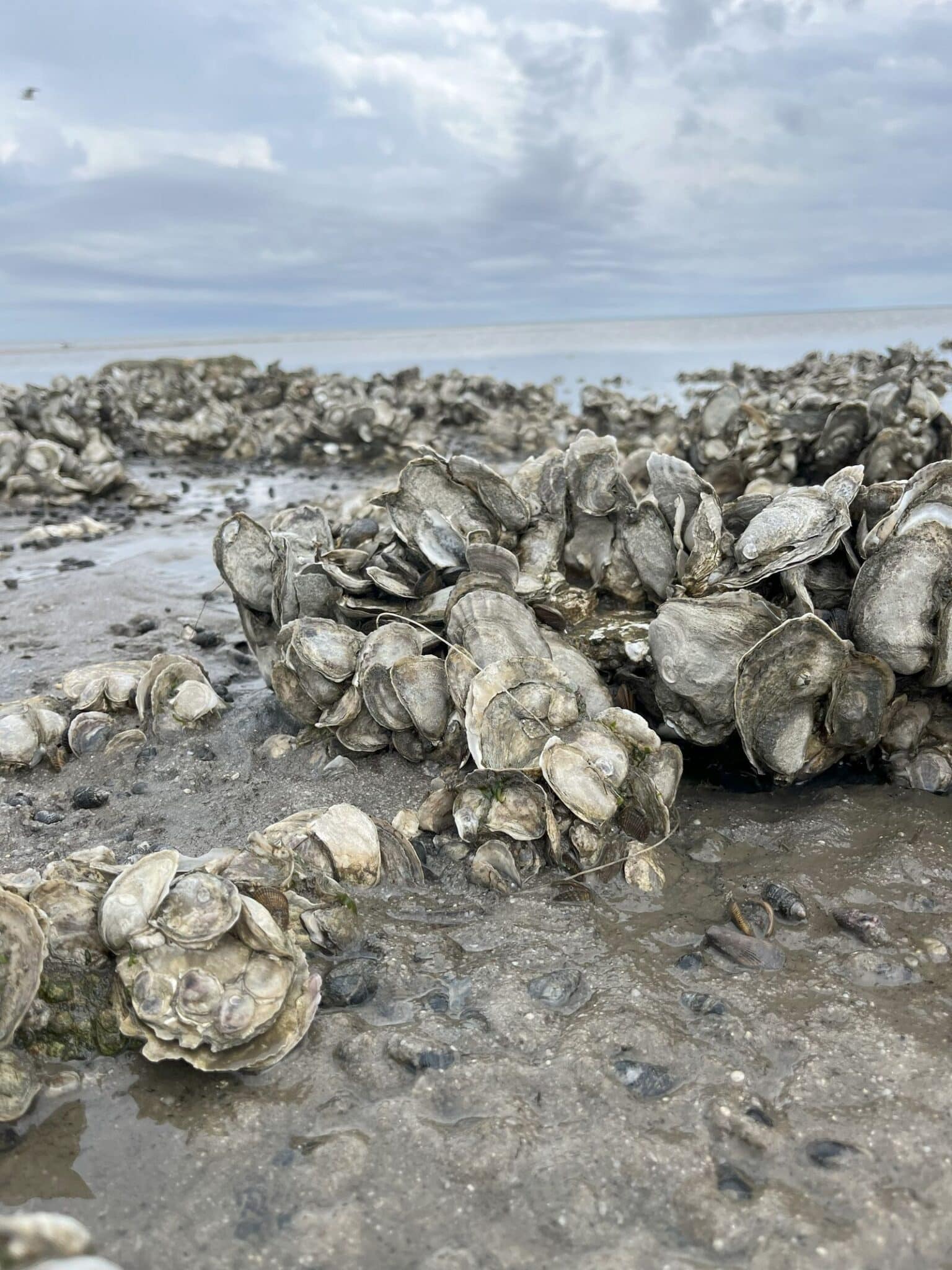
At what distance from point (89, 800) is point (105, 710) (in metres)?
0.84

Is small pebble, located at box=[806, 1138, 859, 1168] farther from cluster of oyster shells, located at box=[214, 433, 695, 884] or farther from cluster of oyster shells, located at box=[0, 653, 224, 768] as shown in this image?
cluster of oyster shells, located at box=[0, 653, 224, 768]

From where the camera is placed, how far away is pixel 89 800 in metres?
3.78

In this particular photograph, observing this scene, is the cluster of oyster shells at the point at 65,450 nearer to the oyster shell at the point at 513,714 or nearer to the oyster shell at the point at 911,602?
the oyster shell at the point at 513,714

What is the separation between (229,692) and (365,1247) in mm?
3464

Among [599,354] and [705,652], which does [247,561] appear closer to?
[705,652]

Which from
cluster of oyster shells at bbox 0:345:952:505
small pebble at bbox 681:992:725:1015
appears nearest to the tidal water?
cluster of oyster shells at bbox 0:345:952:505

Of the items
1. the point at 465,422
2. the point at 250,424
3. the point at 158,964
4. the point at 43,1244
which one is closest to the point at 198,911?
the point at 158,964

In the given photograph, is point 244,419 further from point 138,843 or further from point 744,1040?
point 744,1040

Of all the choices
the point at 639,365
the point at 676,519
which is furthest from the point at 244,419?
the point at 639,365

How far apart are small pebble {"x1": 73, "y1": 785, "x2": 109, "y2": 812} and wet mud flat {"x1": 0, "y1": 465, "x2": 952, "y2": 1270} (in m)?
0.33

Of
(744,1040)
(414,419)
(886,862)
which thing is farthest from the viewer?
(414,419)

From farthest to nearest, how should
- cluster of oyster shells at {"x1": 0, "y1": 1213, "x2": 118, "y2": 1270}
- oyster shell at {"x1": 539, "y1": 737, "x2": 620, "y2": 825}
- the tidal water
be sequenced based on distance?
the tidal water
oyster shell at {"x1": 539, "y1": 737, "x2": 620, "y2": 825}
cluster of oyster shells at {"x1": 0, "y1": 1213, "x2": 118, "y2": 1270}

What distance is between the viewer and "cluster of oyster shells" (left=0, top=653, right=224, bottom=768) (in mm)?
4125

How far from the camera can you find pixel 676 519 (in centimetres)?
404
